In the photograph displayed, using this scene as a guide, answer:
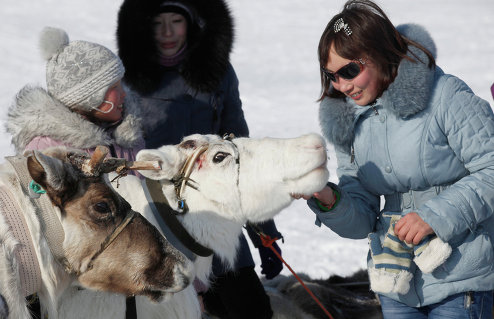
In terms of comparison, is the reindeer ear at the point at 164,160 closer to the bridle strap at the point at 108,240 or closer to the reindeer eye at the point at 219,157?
the reindeer eye at the point at 219,157

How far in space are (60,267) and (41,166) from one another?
0.40 meters

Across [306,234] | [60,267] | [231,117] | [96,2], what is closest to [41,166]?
[60,267]

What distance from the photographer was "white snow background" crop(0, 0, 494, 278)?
7.48 m

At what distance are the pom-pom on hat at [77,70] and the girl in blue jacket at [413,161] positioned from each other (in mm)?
1086

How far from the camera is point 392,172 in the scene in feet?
9.06

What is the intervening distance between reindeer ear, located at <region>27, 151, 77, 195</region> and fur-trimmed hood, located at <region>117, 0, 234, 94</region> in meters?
1.66

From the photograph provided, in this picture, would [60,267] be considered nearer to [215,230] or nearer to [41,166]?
[41,166]

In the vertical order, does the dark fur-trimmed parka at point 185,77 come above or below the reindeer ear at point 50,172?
below

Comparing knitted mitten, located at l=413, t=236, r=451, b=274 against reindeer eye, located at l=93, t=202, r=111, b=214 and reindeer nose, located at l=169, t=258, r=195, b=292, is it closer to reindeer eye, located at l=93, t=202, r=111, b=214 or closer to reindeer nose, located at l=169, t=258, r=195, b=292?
reindeer nose, located at l=169, t=258, r=195, b=292

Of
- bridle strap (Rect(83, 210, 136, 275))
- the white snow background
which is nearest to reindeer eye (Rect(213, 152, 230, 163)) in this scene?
bridle strap (Rect(83, 210, 136, 275))

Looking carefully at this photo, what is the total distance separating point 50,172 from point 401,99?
1.46 m

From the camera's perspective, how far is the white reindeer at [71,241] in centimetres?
210

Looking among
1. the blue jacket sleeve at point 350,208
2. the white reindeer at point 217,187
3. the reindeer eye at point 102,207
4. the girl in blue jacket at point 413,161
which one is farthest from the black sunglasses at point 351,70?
the reindeer eye at point 102,207

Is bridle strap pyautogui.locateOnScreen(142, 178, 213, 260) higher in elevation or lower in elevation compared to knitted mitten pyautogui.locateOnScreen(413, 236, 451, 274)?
lower
